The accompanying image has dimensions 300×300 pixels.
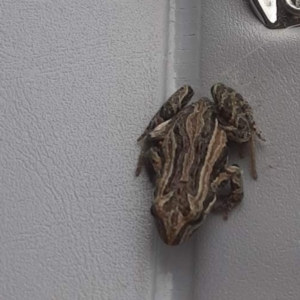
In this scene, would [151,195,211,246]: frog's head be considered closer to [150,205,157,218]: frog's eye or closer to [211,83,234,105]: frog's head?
[150,205,157,218]: frog's eye

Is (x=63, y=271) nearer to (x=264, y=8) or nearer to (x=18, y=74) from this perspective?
(x=18, y=74)

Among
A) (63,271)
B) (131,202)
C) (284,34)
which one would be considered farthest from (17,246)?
(284,34)

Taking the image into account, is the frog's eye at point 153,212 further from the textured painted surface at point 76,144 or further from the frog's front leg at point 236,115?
the frog's front leg at point 236,115

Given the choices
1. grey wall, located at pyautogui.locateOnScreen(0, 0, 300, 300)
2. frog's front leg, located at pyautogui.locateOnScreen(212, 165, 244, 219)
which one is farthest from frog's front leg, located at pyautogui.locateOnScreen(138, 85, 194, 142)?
frog's front leg, located at pyautogui.locateOnScreen(212, 165, 244, 219)

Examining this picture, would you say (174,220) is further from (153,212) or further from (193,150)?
(193,150)

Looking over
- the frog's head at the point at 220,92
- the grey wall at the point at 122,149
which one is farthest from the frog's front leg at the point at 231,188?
the frog's head at the point at 220,92
